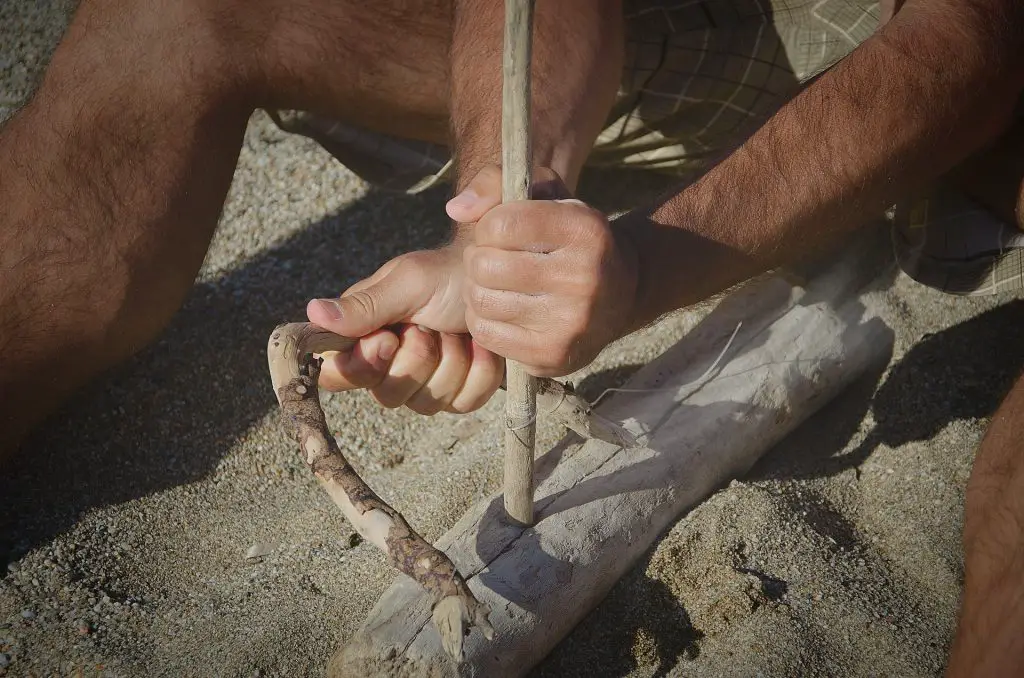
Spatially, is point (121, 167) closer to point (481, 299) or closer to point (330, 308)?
point (330, 308)

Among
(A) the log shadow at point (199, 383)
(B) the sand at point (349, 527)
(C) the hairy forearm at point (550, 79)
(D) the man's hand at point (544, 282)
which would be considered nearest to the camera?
(D) the man's hand at point (544, 282)

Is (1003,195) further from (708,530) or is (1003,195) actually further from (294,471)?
(294,471)

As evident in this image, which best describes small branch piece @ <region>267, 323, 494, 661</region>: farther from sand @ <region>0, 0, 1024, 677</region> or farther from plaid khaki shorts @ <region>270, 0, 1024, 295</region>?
plaid khaki shorts @ <region>270, 0, 1024, 295</region>

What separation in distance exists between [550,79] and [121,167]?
899mm

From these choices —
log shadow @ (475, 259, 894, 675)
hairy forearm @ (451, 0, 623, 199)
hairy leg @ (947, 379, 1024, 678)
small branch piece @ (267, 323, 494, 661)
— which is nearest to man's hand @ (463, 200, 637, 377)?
small branch piece @ (267, 323, 494, 661)

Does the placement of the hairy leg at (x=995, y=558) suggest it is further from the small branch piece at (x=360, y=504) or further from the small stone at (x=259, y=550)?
the small stone at (x=259, y=550)

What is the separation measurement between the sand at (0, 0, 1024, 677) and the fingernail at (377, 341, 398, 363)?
17.7 inches

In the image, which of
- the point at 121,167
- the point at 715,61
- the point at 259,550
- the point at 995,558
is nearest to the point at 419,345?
the point at 259,550

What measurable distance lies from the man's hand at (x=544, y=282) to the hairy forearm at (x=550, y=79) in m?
0.49

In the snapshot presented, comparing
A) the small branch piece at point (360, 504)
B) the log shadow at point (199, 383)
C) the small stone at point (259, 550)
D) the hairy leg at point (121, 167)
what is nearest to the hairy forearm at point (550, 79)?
the hairy leg at point (121, 167)

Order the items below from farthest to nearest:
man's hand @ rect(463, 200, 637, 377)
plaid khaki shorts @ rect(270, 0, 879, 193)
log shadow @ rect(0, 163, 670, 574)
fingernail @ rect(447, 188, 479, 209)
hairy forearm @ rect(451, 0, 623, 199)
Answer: plaid khaki shorts @ rect(270, 0, 879, 193) < log shadow @ rect(0, 163, 670, 574) < hairy forearm @ rect(451, 0, 623, 199) < fingernail @ rect(447, 188, 479, 209) < man's hand @ rect(463, 200, 637, 377)

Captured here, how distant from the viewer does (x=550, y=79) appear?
1753mm

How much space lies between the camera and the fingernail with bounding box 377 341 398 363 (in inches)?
55.1

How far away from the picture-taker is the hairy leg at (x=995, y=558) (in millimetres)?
1202
